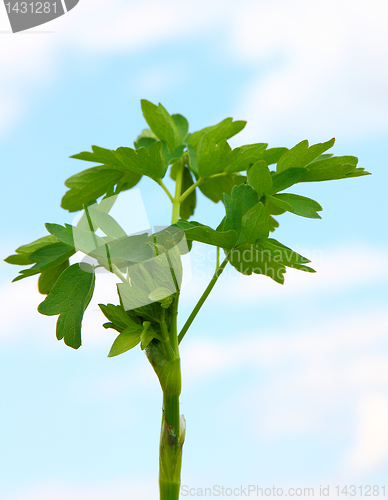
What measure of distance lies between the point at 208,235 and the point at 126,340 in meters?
0.32

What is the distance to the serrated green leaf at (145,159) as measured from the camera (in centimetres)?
122

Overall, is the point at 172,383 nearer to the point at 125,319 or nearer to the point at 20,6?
the point at 125,319

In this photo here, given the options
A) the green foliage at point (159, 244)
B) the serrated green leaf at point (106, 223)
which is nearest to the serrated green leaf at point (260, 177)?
the green foliage at point (159, 244)

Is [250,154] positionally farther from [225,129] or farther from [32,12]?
[32,12]

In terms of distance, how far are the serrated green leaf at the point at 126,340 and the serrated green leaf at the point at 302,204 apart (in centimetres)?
49

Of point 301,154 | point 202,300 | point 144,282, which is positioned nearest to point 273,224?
point 301,154

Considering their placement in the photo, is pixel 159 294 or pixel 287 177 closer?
pixel 159 294

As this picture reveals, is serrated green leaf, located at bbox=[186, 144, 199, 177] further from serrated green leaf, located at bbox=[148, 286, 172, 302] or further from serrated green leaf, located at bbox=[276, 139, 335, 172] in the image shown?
serrated green leaf, located at bbox=[148, 286, 172, 302]

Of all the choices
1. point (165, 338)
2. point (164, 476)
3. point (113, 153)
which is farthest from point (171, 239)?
point (164, 476)

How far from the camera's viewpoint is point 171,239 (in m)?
1.11

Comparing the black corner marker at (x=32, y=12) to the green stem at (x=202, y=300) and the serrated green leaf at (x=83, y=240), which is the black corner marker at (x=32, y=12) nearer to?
the serrated green leaf at (x=83, y=240)

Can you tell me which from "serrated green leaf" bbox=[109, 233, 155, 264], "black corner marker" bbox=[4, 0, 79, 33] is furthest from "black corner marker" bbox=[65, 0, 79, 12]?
"serrated green leaf" bbox=[109, 233, 155, 264]

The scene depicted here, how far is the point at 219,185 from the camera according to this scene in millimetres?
1524

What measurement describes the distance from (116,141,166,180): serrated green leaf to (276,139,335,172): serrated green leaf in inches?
12.7
